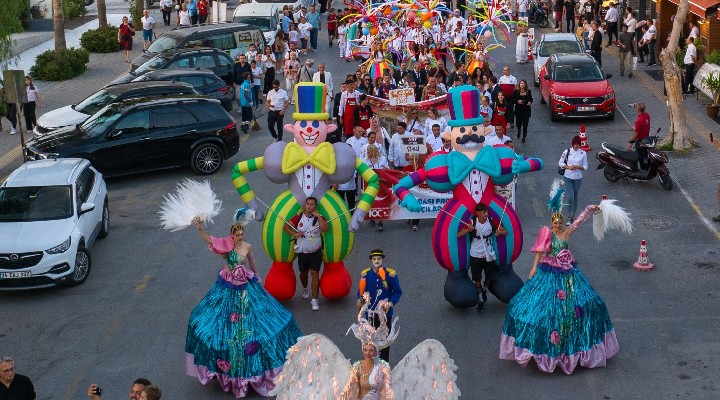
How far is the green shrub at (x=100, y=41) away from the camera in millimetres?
39750

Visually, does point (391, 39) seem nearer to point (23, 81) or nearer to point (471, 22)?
point (471, 22)

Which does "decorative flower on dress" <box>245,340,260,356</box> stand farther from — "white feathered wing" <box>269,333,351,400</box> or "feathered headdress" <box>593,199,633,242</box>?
"feathered headdress" <box>593,199,633,242</box>

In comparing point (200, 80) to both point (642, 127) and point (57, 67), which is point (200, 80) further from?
point (642, 127)

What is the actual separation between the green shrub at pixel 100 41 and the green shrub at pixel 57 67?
12.2ft

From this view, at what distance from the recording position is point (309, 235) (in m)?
15.0

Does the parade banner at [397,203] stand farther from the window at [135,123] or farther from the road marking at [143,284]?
the window at [135,123]

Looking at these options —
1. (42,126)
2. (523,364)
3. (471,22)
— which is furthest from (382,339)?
(471,22)

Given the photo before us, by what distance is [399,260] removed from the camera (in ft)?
57.2

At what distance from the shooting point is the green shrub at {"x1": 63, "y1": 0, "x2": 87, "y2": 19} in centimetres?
4581

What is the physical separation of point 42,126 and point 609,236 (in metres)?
12.6

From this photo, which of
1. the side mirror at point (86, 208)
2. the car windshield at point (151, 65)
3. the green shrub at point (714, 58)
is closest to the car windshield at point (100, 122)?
the side mirror at point (86, 208)

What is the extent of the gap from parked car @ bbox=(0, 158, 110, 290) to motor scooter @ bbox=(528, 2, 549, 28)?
27.1 m

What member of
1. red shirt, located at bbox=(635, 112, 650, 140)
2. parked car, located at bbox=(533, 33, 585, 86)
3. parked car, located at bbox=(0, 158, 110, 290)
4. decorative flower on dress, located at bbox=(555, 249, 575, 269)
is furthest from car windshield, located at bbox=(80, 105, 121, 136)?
parked car, located at bbox=(533, 33, 585, 86)

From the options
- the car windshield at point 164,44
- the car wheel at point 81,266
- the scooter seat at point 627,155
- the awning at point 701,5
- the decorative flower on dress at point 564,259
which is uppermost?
the awning at point 701,5
